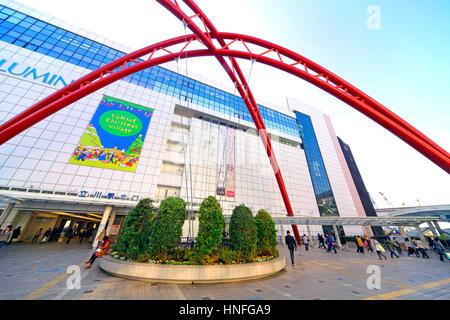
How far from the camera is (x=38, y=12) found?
24000 mm

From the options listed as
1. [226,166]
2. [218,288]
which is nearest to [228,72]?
[226,166]

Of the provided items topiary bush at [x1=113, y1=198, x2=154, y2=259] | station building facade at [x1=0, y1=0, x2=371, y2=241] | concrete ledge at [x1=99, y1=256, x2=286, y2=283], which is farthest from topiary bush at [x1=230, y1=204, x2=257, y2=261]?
topiary bush at [x1=113, y1=198, x2=154, y2=259]

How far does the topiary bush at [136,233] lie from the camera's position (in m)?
7.82

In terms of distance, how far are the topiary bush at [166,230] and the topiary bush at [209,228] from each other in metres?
1.17

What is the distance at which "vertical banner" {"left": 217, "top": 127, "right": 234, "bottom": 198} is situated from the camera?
2689cm

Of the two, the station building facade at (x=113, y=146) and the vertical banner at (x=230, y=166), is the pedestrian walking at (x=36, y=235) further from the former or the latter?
the vertical banner at (x=230, y=166)

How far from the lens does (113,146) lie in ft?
67.2

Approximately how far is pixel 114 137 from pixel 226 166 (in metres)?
18.1

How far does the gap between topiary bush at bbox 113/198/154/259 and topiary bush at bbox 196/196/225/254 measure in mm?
2991

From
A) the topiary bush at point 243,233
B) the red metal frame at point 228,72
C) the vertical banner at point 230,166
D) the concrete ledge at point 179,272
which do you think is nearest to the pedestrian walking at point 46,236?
the red metal frame at point 228,72

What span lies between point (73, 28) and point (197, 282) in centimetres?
4236

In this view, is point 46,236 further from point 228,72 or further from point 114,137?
point 228,72

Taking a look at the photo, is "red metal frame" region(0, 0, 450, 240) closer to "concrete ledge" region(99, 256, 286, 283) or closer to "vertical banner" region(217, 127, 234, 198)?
"concrete ledge" region(99, 256, 286, 283)
